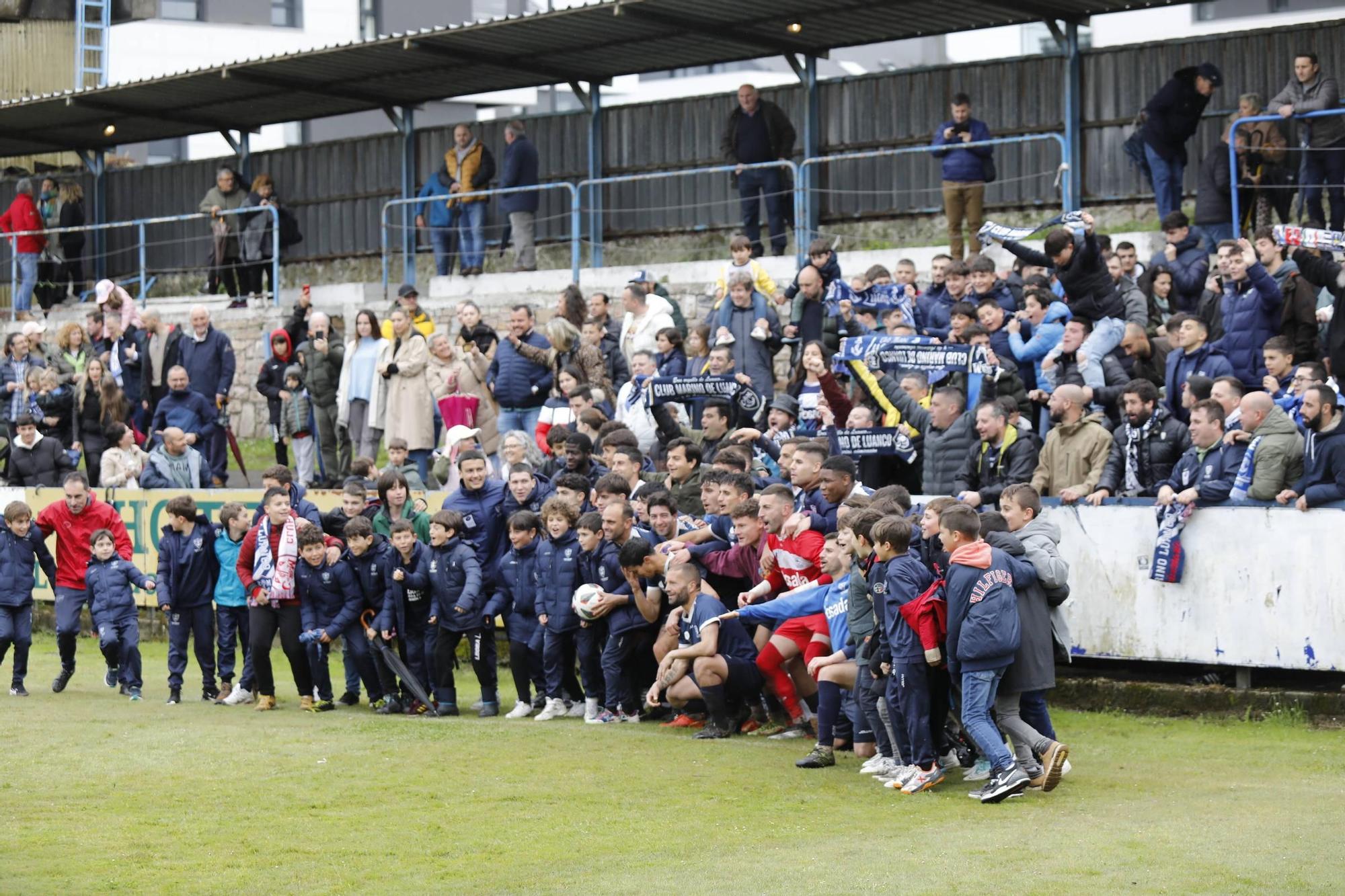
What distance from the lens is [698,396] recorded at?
1546 cm

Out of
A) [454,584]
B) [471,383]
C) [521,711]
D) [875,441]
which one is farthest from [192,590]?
[875,441]

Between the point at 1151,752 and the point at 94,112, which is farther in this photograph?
Answer: the point at 94,112

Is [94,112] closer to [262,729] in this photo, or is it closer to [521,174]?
[521,174]

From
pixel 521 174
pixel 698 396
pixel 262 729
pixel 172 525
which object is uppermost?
pixel 521 174

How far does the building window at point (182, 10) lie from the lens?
4266 cm

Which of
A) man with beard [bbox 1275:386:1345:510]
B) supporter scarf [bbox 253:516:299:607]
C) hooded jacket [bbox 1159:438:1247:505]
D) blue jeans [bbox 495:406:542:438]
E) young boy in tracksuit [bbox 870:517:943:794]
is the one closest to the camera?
young boy in tracksuit [bbox 870:517:943:794]

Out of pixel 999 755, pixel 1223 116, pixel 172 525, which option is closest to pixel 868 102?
pixel 1223 116

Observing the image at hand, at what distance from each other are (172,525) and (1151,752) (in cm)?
843

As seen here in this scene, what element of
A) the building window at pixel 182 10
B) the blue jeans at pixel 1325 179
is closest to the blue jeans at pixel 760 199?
the blue jeans at pixel 1325 179

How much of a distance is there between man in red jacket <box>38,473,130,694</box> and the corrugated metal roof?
8.35 metres

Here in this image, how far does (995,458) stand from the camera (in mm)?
13539

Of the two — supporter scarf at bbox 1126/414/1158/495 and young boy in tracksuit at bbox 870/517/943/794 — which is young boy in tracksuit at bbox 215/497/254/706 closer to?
young boy in tracksuit at bbox 870/517/943/794

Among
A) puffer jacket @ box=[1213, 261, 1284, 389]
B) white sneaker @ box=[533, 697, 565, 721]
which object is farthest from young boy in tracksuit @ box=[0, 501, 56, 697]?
puffer jacket @ box=[1213, 261, 1284, 389]

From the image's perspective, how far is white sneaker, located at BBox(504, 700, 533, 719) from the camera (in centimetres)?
1392
